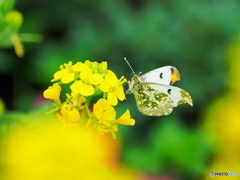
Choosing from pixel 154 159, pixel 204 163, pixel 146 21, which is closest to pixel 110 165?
pixel 154 159

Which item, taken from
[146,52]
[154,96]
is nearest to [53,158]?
[154,96]

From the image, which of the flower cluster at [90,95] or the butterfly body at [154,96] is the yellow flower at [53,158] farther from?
the butterfly body at [154,96]

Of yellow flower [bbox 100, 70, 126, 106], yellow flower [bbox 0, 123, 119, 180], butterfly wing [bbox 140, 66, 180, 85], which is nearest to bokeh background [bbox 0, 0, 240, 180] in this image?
butterfly wing [bbox 140, 66, 180, 85]

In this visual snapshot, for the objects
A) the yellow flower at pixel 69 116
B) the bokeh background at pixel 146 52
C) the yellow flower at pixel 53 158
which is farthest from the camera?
the bokeh background at pixel 146 52

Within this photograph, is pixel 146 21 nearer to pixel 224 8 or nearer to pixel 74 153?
pixel 224 8

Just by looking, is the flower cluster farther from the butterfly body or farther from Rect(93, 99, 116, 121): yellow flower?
the butterfly body

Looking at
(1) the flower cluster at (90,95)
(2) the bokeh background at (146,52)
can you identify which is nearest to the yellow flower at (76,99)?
(1) the flower cluster at (90,95)
